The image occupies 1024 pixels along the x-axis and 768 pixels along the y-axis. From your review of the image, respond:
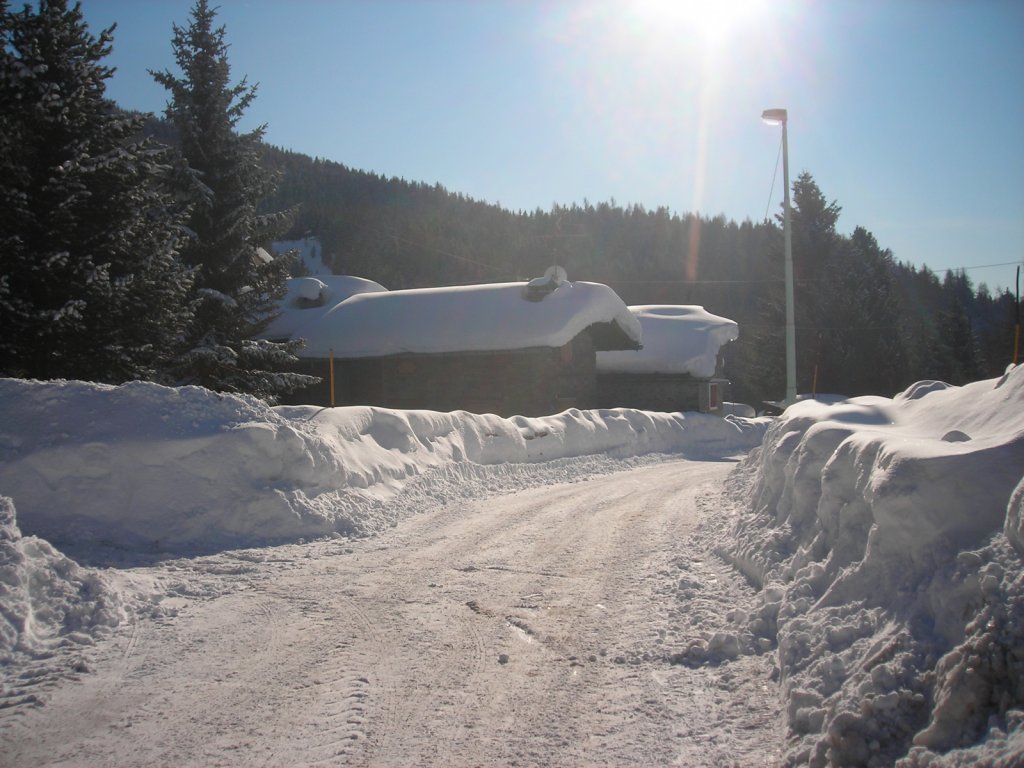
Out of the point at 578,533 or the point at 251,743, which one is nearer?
the point at 251,743

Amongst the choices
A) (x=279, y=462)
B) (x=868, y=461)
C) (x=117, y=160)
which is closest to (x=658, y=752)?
(x=868, y=461)

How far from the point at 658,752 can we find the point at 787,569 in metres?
2.15

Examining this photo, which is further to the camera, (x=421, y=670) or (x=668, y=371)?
(x=668, y=371)

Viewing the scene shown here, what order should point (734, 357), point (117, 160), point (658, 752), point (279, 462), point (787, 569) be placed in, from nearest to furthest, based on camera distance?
1. point (658, 752)
2. point (787, 569)
3. point (279, 462)
4. point (117, 160)
5. point (734, 357)

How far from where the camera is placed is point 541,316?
24.7m

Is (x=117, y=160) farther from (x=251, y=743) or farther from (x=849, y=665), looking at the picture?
(x=849, y=665)

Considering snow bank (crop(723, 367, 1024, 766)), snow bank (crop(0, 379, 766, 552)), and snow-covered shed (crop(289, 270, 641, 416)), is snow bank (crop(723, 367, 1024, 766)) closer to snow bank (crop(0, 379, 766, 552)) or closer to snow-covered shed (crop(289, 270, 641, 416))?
snow bank (crop(0, 379, 766, 552))

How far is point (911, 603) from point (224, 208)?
17886 mm

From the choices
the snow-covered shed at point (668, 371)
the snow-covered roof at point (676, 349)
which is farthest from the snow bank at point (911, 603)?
the snow-covered roof at point (676, 349)

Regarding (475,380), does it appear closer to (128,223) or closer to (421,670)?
(128,223)

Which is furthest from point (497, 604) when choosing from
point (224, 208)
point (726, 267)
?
point (726, 267)

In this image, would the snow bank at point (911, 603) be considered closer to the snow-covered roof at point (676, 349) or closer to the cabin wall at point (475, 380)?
the cabin wall at point (475, 380)

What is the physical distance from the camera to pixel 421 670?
14.6 ft

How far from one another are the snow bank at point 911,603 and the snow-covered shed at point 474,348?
18553 millimetres
